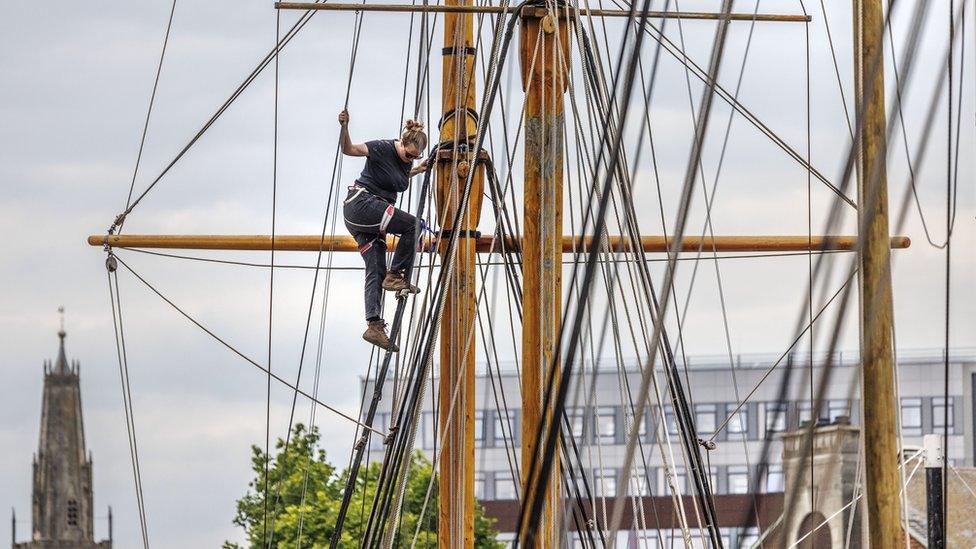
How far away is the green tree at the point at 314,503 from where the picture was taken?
39.8m

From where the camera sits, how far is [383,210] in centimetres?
1592

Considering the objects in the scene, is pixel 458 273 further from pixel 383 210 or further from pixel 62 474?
pixel 62 474

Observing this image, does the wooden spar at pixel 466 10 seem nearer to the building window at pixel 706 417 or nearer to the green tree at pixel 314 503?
the green tree at pixel 314 503

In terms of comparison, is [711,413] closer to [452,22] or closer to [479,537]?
[479,537]

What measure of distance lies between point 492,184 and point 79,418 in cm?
13882

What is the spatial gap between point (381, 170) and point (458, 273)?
4.34 ft

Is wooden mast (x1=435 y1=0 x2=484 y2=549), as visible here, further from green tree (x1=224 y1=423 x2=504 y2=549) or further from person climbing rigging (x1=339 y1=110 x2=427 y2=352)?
green tree (x1=224 y1=423 x2=504 y2=549)

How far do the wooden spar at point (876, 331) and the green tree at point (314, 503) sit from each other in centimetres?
2965

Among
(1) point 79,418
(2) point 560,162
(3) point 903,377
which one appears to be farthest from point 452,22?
(1) point 79,418

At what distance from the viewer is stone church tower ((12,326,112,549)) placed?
14450 cm

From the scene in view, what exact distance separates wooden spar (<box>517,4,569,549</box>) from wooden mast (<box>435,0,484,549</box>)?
174 cm

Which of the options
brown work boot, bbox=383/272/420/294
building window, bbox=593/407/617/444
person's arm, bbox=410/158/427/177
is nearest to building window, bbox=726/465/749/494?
building window, bbox=593/407/617/444

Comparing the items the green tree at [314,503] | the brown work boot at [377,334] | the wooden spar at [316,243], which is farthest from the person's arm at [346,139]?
the green tree at [314,503]

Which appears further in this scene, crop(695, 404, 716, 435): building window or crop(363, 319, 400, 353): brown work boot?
crop(695, 404, 716, 435): building window
